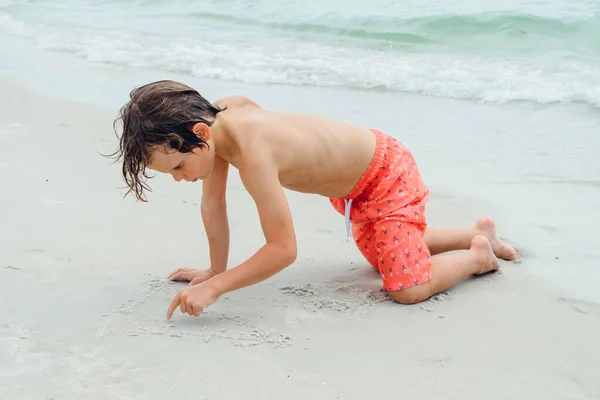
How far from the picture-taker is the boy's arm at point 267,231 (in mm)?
2467

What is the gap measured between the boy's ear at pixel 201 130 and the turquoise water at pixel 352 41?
3959 mm

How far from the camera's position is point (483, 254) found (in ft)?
9.64

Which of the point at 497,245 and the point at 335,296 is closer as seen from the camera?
the point at 335,296

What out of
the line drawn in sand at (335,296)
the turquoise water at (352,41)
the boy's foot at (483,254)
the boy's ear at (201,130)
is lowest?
the line drawn in sand at (335,296)

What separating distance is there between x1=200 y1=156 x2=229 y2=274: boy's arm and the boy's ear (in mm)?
376

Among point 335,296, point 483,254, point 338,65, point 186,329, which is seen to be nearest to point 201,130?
point 186,329

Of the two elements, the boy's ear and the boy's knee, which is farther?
the boy's knee

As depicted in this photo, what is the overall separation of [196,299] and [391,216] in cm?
86

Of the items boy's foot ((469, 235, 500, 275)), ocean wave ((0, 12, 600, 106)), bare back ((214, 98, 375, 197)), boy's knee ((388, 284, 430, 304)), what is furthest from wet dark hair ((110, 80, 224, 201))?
ocean wave ((0, 12, 600, 106))

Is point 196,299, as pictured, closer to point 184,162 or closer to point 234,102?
point 184,162

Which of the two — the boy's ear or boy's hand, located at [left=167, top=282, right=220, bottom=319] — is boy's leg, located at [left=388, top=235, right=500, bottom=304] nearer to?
boy's hand, located at [left=167, top=282, right=220, bottom=319]

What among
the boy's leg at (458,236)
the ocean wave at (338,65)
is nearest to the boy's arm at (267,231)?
the boy's leg at (458,236)

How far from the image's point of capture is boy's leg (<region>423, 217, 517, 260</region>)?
3184 millimetres

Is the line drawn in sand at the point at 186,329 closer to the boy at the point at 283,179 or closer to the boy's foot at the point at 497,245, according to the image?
the boy at the point at 283,179
